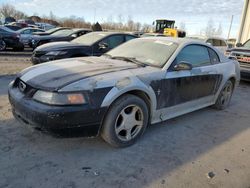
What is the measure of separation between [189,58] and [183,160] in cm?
180

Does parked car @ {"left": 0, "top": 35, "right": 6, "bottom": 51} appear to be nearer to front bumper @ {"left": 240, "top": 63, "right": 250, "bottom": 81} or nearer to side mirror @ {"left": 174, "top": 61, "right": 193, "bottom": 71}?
front bumper @ {"left": 240, "top": 63, "right": 250, "bottom": 81}

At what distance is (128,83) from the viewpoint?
330 centimetres

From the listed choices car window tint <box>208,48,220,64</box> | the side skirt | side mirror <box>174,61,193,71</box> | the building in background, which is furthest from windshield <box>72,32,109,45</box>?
the building in background

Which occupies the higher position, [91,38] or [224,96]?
[91,38]

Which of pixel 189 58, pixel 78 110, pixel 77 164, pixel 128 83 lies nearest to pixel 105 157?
pixel 77 164

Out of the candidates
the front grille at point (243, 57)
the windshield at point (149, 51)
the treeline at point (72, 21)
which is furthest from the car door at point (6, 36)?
the treeline at point (72, 21)

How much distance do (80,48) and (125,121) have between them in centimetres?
464

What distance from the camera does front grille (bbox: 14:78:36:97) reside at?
123 inches

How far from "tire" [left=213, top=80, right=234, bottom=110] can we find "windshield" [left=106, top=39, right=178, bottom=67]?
6.36 ft

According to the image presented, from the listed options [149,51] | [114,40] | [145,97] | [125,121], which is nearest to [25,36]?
[114,40]

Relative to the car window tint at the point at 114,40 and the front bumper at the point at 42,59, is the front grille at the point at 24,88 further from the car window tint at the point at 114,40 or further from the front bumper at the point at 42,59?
the car window tint at the point at 114,40

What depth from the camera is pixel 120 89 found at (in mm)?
3195

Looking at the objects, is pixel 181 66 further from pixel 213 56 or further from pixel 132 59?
pixel 213 56

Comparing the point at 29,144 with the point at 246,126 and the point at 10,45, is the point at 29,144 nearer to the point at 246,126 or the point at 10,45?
the point at 246,126
